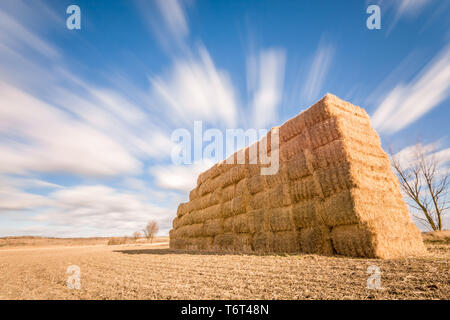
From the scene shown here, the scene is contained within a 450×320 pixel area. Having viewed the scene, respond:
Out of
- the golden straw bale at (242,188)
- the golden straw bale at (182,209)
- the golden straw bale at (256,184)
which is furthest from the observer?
the golden straw bale at (182,209)

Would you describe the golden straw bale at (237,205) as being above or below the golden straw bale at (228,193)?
below

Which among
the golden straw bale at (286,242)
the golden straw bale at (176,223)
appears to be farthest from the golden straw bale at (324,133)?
the golden straw bale at (176,223)

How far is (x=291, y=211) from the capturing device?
933 centimetres

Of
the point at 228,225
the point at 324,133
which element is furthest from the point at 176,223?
the point at 324,133

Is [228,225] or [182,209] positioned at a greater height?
[182,209]

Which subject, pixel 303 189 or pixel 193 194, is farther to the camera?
pixel 193 194

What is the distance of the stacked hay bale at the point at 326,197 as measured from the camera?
23.3ft

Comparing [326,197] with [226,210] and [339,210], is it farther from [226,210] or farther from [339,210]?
[226,210]

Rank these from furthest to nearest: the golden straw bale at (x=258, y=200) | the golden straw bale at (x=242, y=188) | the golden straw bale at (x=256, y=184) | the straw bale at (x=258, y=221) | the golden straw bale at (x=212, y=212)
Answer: the golden straw bale at (x=212, y=212) → the golden straw bale at (x=242, y=188) → the golden straw bale at (x=256, y=184) → the golden straw bale at (x=258, y=200) → the straw bale at (x=258, y=221)

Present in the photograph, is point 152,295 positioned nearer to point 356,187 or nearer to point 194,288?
point 194,288

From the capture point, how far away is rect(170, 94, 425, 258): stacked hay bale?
709 centimetres

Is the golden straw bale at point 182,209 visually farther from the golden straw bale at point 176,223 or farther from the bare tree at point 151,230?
the bare tree at point 151,230

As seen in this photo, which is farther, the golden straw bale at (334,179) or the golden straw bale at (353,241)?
the golden straw bale at (334,179)

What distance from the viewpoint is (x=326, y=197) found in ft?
27.1
